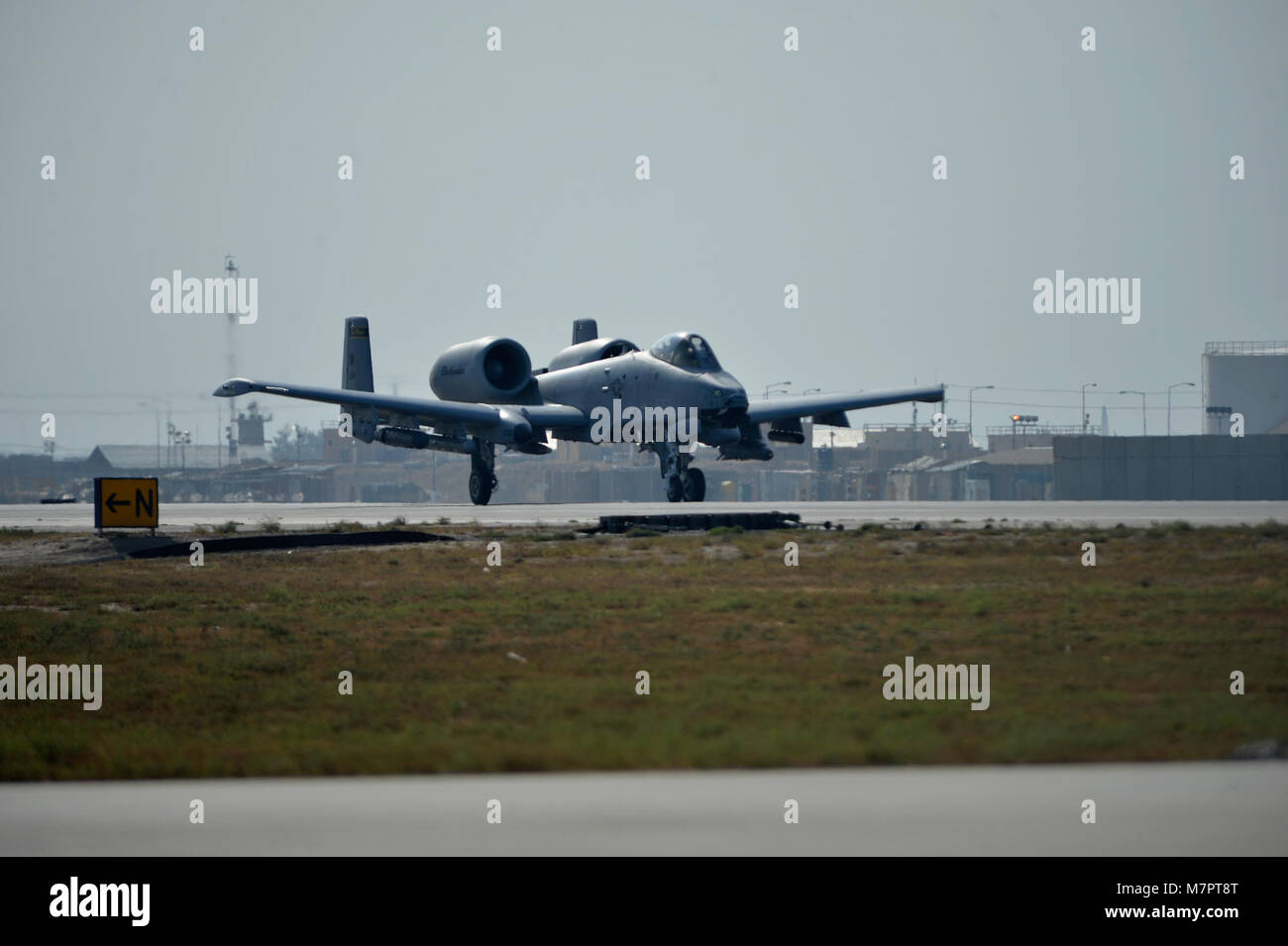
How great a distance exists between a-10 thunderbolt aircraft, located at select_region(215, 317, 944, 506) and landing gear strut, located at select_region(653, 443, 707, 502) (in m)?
0.05

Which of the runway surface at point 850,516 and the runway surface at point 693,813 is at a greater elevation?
the runway surface at point 850,516

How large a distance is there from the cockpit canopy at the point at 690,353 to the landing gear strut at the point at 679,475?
8.66ft

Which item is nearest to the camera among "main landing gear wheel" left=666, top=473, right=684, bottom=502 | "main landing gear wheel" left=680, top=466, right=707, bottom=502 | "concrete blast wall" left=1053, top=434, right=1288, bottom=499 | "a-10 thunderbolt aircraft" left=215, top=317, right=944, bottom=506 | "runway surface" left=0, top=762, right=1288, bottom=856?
"runway surface" left=0, top=762, right=1288, bottom=856

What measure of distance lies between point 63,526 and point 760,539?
2263 centimetres

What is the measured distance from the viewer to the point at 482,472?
48.8 meters

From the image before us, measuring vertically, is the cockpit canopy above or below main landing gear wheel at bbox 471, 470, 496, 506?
above

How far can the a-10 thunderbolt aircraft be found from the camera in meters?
42.3

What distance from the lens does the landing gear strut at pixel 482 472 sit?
46719 millimetres

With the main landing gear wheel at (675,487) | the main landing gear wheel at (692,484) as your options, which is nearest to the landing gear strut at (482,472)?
the main landing gear wheel at (675,487)

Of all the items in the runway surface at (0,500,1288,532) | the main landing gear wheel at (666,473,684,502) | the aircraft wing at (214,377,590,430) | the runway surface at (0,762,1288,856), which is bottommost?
the runway surface at (0,762,1288,856)

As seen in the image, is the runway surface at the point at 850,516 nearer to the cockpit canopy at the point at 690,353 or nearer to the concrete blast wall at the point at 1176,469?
the cockpit canopy at the point at 690,353

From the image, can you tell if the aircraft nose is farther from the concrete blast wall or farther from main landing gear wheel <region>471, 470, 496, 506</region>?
the concrete blast wall

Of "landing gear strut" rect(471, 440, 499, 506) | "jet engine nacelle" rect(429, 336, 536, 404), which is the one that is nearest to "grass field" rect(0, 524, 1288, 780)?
"landing gear strut" rect(471, 440, 499, 506)
